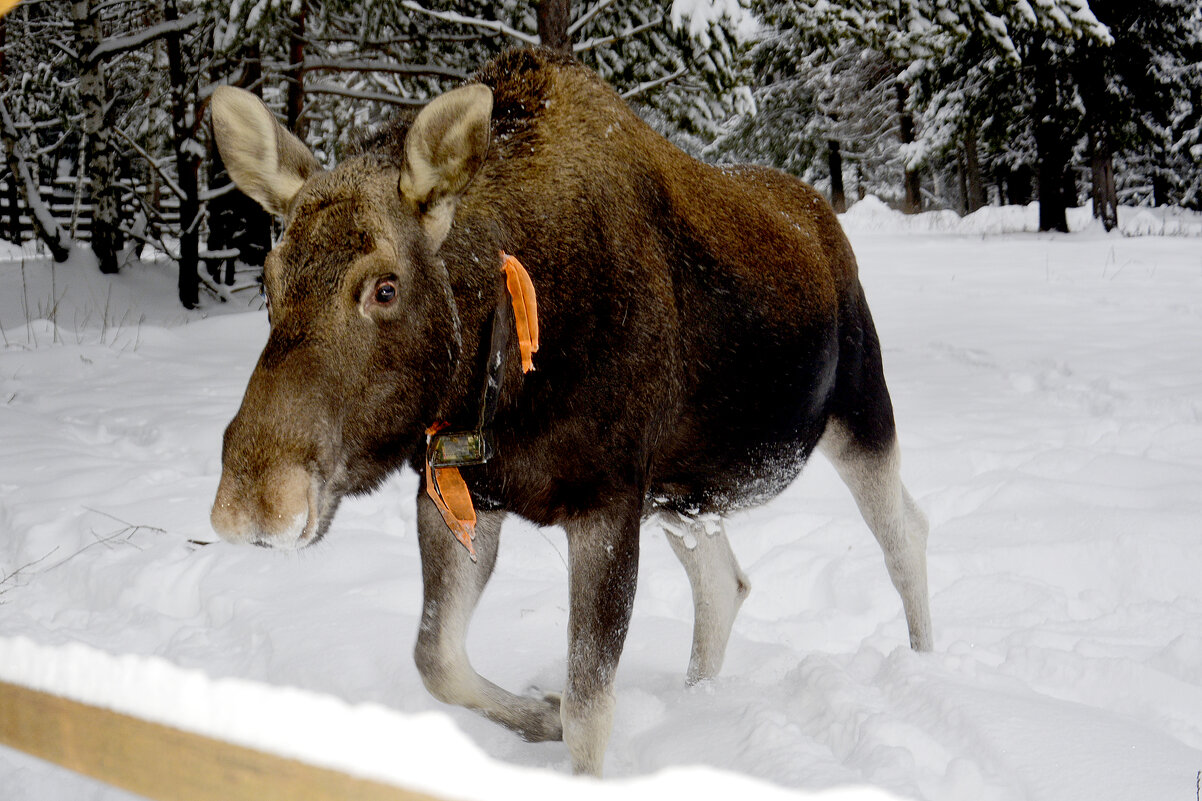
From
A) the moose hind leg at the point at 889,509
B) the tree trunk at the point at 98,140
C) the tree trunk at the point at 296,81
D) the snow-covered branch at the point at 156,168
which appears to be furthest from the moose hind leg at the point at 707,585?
the tree trunk at the point at 98,140

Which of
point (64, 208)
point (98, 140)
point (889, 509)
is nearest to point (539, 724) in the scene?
point (889, 509)

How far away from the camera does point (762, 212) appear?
3.62 m

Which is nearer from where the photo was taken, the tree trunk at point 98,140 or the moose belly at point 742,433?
the moose belly at point 742,433

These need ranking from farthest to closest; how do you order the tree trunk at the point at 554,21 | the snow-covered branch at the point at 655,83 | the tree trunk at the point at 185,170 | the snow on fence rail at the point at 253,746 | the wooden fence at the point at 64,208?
1. the wooden fence at the point at 64,208
2. the tree trunk at the point at 185,170
3. the snow-covered branch at the point at 655,83
4. the tree trunk at the point at 554,21
5. the snow on fence rail at the point at 253,746

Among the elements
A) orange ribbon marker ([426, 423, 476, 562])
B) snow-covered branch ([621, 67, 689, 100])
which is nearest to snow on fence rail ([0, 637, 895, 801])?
orange ribbon marker ([426, 423, 476, 562])

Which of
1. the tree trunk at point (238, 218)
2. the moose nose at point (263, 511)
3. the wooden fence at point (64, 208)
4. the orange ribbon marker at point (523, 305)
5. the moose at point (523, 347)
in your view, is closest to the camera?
the moose nose at point (263, 511)

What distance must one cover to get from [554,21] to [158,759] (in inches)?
288

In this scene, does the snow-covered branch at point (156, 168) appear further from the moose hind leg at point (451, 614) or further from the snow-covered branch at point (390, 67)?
the moose hind leg at point (451, 614)

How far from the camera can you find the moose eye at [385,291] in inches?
91.0

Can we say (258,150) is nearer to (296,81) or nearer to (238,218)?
(296,81)

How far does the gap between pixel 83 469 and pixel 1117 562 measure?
5444mm

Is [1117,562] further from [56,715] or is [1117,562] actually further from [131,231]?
[131,231]

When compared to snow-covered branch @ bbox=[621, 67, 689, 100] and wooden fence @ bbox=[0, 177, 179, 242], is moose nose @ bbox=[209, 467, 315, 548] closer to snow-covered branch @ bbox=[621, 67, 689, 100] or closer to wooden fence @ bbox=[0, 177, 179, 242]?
snow-covered branch @ bbox=[621, 67, 689, 100]

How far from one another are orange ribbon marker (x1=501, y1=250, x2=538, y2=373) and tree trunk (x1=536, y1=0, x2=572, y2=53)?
5.67 metres
